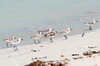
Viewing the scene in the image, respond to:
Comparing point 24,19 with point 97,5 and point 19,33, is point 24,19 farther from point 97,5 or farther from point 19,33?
point 97,5

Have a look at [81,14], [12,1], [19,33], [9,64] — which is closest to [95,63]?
[9,64]

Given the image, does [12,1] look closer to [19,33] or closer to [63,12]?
[63,12]

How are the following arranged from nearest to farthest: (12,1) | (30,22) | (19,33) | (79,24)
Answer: (19,33) → (79,24) → (30,22) → (12,1)

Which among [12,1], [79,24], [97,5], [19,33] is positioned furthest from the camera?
[12,1]

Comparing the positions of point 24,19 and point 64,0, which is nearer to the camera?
point 24,19

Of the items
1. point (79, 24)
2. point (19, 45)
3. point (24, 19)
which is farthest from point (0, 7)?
point (19, 45)

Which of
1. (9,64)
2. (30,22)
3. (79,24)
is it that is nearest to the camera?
(9,64)
